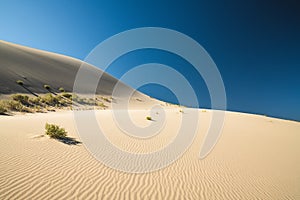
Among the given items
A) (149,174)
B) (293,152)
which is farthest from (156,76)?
(149,174)

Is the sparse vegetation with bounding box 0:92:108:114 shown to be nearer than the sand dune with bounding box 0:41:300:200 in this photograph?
No

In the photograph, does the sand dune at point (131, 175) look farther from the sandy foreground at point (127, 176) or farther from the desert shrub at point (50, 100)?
the desert shrub at point (50, 100)

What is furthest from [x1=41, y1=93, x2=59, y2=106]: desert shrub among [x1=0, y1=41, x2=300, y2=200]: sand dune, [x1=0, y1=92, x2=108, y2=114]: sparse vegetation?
[x1=0, y1=41, x2=300, y2=200]: sand dune

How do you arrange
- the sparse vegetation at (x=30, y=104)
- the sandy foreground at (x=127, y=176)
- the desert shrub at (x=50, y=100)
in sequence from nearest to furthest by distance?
1. the sandy foreground at (x=127, y=176)
2. the sparse vegetation at (x=30, y=104)
3. the desert shrub at (x=50, y=100)

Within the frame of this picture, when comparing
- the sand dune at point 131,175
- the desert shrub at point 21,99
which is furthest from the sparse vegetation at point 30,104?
the sand dune at point 131,175

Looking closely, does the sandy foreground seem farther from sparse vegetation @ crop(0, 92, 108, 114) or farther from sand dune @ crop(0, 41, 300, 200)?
sparse vegetation @ crop(0, 92, 108, 114)

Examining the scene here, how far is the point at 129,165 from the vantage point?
5516 mm

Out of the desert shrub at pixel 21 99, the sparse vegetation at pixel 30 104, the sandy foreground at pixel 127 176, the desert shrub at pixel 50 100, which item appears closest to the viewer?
the sandy foreground at pixel 127 176

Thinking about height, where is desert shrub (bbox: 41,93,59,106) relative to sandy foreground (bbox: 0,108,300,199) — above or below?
below

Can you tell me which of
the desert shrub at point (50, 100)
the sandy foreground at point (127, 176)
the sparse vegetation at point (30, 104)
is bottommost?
the sparse vegetation at point (30, 104)

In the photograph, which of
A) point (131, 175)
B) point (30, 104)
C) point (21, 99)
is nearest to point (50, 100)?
point (30, 104)

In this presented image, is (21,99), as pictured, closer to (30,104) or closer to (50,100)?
(30,104)

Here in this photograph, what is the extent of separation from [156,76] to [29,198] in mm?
41705

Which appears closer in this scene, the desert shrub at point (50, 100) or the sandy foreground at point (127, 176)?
the sandy foreground at point (127, 176)
